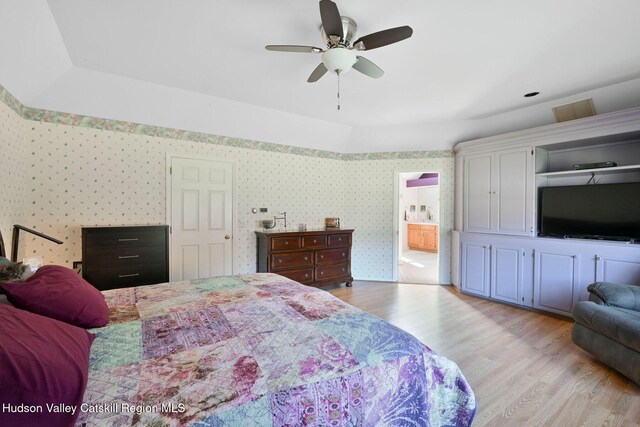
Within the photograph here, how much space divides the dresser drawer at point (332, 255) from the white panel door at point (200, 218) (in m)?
1.38

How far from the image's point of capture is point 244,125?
3949 millimetres

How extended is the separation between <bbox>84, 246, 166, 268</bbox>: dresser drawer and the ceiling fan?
2524mm

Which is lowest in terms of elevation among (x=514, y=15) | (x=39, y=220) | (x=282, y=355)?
(x=282, y=355)

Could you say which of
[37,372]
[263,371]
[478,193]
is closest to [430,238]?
[478,193]

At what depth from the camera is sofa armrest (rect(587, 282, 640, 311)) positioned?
2.32 metres

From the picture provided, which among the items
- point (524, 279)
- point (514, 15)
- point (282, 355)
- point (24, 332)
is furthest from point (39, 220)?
point (524, 279)

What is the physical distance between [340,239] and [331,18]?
334cm

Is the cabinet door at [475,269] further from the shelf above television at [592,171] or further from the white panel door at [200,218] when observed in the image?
the white panel door at [200,218]

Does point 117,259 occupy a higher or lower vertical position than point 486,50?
lower

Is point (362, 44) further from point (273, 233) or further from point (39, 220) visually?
point (39, 220)

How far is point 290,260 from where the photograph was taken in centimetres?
412

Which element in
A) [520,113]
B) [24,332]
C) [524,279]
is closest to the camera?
[24,332]

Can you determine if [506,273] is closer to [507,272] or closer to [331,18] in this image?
[507,272]

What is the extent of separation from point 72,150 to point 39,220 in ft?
2.71
